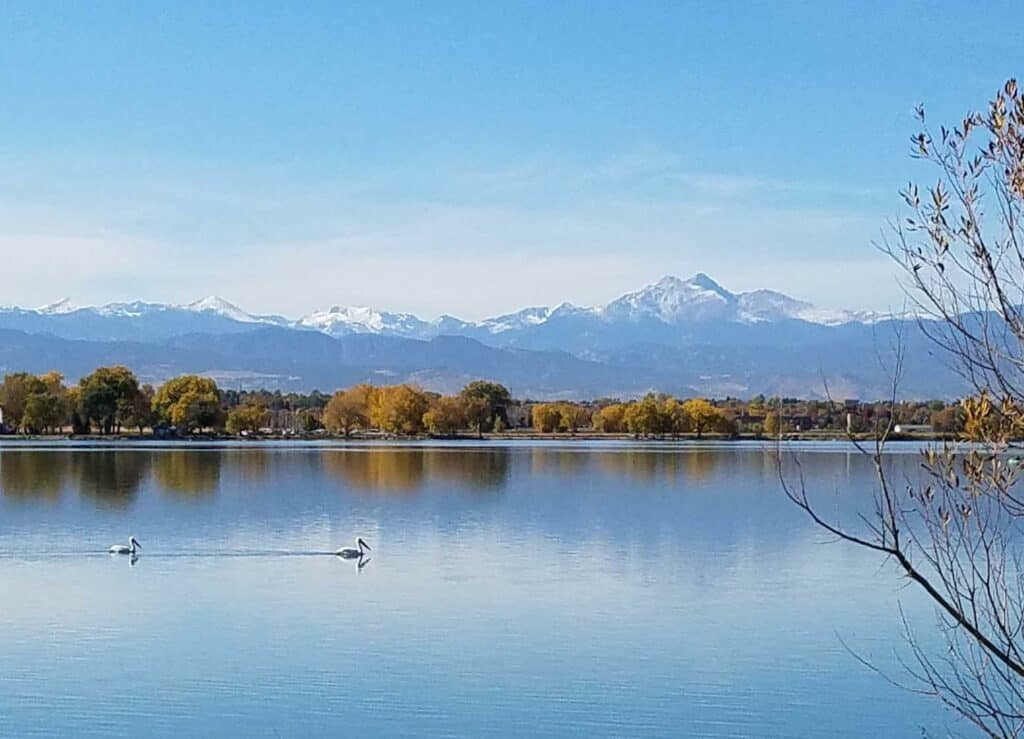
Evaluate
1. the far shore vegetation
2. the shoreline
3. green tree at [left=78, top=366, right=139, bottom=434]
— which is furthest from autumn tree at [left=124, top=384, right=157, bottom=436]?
the shoreline

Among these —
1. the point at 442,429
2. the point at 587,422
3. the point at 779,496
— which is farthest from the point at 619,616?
the point at 587,422

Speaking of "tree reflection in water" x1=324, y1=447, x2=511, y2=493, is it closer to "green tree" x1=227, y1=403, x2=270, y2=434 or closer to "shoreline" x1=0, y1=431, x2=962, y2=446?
"shoreline" x1=0, y1=431, x2=962, y2=446

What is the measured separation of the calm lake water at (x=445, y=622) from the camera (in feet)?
44.1

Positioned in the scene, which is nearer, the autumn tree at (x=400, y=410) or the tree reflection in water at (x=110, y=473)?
the tree reflection in water at (x=110, y=473)

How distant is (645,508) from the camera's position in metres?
35.8

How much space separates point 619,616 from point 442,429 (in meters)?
89.4

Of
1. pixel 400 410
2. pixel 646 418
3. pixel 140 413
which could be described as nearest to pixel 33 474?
pixel 140 413

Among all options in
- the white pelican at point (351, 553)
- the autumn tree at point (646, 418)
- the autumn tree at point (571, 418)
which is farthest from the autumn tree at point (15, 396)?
the white pelican at point (351, 553)

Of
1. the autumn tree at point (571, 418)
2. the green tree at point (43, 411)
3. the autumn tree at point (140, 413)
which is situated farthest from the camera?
the autumn tree at point (571, 418)

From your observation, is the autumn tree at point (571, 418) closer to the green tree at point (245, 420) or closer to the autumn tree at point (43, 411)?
the green tree at point (245, 420)

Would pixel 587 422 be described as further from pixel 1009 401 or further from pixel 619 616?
pixel 1009 401

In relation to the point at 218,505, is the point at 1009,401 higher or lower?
higher

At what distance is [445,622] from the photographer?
59.1 ft

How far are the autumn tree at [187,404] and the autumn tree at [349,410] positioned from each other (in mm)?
15410
